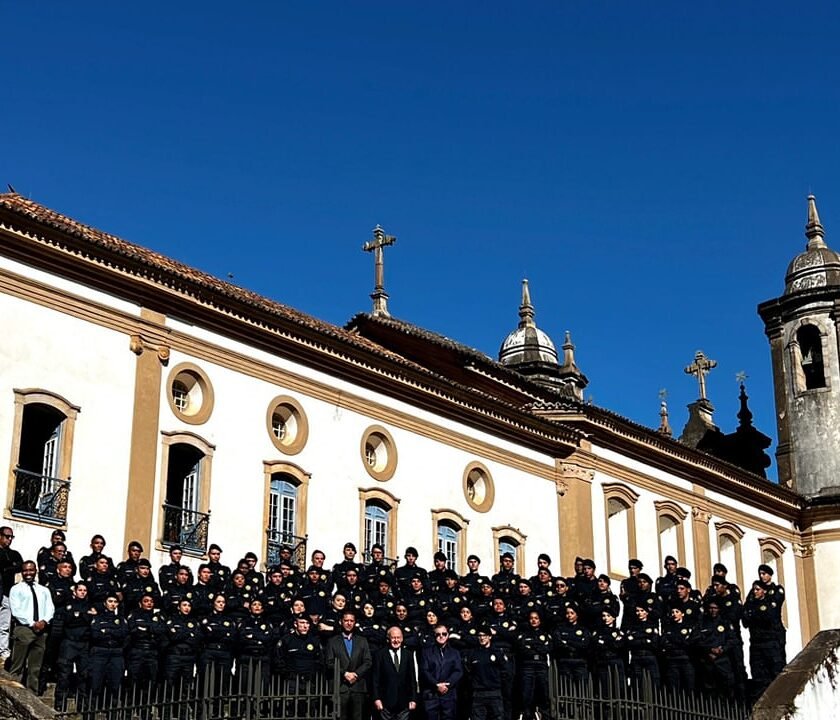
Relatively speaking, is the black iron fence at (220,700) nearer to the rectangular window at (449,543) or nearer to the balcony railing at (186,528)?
the balcony railing at (186,528)

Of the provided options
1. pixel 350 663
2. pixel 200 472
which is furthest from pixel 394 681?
pixel 200 472

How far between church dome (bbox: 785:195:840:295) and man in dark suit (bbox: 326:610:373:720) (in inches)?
1097

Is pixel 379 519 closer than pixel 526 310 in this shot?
Yes

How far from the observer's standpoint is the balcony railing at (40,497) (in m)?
19.1

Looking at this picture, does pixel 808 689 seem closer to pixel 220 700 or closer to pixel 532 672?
pixel 532 672

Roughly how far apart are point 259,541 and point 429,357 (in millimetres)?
9823

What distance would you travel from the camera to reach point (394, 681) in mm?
15047

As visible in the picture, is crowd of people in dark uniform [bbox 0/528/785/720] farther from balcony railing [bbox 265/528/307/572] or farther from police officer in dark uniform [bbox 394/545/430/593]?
balcony railing [bbox 265/528/307/572]

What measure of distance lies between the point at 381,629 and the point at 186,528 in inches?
221

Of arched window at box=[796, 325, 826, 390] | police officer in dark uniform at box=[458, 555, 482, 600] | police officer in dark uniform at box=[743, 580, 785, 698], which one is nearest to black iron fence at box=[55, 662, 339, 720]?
police officer in dark uniform at box=[458, 555, 482, 600]

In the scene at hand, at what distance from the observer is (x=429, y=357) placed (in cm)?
3131

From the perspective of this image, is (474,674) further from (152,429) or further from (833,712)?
(152,429)

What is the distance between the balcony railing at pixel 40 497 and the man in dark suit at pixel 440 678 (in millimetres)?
6731

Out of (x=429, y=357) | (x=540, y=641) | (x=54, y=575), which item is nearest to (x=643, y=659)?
(x=540, y=641)
